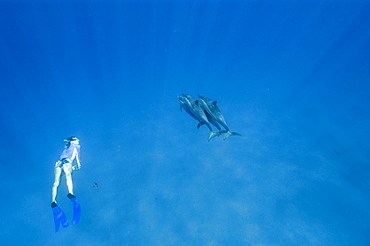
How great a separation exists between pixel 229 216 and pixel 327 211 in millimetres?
7265

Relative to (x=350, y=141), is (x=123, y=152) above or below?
above

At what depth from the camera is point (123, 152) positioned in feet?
69.9

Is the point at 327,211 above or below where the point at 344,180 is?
below

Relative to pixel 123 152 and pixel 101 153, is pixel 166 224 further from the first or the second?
pixel 101 153

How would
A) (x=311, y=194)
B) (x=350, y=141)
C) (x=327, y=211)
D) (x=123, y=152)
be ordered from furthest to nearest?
(x=123, y=152) < (x=350, y=141) < (x=311, y=194) < (x=327, y=211)

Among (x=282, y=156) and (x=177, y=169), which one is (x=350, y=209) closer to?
(x=282, y=156)

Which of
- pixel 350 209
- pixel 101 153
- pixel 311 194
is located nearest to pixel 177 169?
pixel 101 153

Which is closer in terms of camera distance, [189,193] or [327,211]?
[327,211]

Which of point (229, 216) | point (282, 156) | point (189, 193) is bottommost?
point (229, 216)

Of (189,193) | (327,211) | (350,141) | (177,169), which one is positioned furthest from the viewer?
(350,141)

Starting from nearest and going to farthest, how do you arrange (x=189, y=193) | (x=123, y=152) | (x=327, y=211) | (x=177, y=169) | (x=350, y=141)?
1. (x=327, y=211)
2. (x=189, y=193)
3. (x=177, y=169)
4. (x=350, y=141)
5. (x=123, y=152)

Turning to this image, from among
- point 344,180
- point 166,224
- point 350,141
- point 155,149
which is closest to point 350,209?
point 344,180

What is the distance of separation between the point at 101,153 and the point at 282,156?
1941 cm

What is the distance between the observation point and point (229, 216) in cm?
1430
